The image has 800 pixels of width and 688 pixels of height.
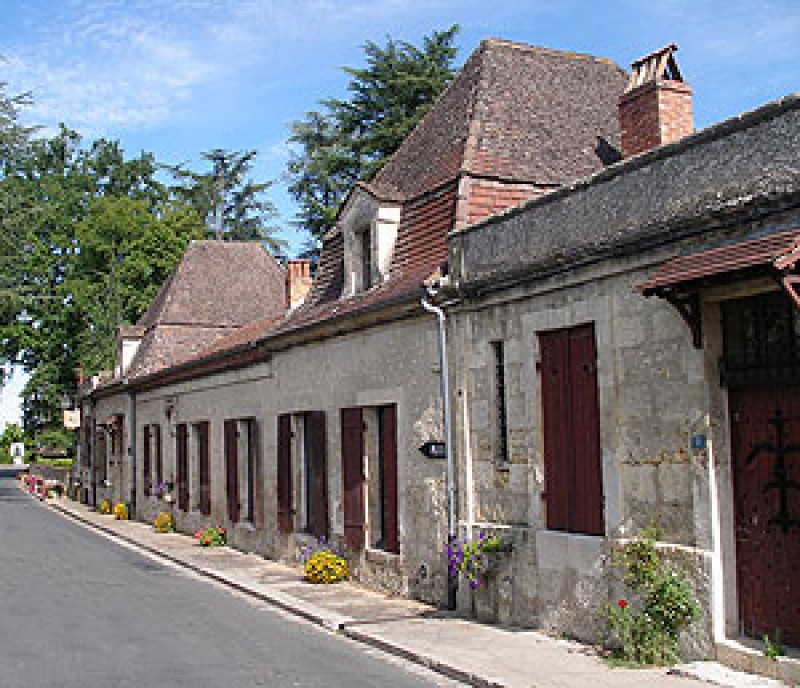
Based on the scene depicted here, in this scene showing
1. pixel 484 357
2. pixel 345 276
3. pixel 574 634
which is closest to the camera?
pixel 574 634

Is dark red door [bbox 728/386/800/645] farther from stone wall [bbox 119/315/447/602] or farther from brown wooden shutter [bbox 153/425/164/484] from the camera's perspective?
brown wooden shutter [bbox 153/425/164/484]

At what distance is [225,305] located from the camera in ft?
101

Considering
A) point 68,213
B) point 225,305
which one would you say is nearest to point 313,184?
point 225,305

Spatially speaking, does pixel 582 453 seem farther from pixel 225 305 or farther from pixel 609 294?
pixel 225 305

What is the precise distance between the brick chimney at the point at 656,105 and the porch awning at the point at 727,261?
392cm

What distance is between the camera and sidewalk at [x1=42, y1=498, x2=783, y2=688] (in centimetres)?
769

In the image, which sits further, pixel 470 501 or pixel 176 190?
pixel 176 190

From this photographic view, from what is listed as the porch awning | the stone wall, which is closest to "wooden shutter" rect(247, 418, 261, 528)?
the stone wall

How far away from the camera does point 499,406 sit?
10977 millimetres

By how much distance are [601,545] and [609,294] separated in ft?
7.70

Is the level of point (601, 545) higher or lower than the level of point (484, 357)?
lower

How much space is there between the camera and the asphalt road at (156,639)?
8594 millimetres

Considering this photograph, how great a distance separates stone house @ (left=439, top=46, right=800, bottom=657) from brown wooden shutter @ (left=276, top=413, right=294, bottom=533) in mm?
5849

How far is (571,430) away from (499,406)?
1471 millimetres
